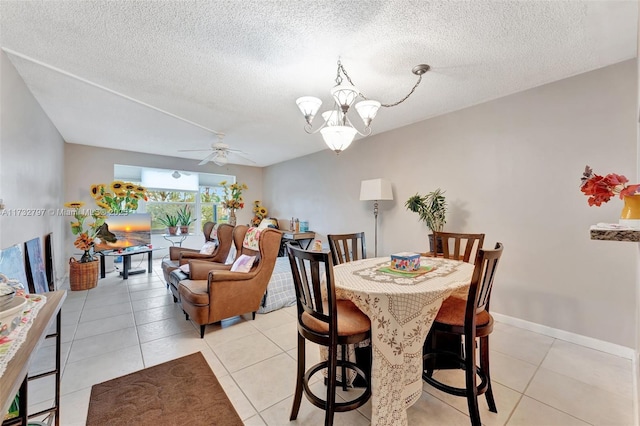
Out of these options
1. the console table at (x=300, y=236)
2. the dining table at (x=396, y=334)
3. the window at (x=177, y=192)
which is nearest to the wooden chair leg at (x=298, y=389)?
the dining table at (x=396, y=334)

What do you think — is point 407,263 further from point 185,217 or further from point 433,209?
point 185,217

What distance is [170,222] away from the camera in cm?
603

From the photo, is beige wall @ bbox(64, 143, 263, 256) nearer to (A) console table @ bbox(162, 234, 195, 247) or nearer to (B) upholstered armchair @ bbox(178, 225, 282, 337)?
(A) console table @ bbox(162, 234, 195, 247)

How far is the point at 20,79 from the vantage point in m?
2.50

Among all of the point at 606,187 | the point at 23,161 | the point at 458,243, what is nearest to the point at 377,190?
the point at 458,243

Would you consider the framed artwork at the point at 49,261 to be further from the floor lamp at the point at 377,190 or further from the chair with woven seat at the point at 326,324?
the floor lamp at the point at 377,190

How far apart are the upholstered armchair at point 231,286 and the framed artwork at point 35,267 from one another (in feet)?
4.24

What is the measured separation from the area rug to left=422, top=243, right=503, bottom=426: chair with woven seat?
54.1 inches

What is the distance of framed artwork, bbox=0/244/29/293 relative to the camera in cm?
198

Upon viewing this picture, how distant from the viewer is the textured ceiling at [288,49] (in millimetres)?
1689

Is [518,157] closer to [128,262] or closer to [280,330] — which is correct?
[280,330]

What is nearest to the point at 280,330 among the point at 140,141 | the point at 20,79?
the point at 20,79

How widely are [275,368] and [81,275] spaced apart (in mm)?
3861

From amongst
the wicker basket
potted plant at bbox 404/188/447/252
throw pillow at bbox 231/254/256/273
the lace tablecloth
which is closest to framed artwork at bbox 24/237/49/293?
the wicker basket
